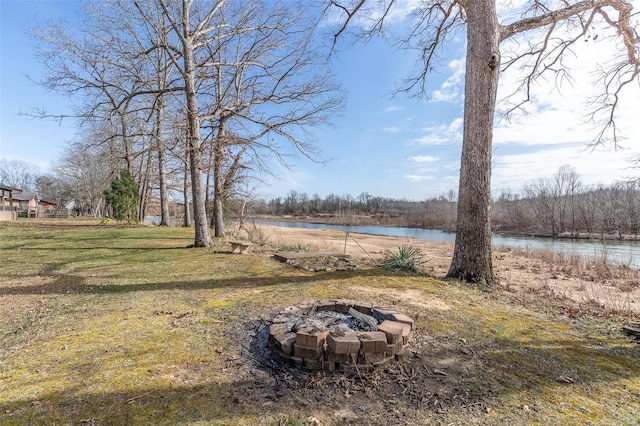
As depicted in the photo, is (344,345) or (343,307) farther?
(343,307)

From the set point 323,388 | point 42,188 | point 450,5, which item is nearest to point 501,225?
point 450,5

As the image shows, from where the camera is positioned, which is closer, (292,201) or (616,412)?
(616,412)

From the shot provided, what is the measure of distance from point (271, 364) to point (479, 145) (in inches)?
172

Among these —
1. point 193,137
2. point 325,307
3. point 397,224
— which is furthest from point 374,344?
point 397,224

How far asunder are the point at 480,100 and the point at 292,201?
64944mm

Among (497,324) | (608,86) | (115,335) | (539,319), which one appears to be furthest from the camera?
(608,86)

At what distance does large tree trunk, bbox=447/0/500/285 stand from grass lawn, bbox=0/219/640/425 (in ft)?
2.49

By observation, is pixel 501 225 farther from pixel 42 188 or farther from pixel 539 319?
pixel 42 188

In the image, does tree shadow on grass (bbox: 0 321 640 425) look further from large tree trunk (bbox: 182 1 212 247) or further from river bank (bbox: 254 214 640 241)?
river bank (bbox: 254 214 640 241)

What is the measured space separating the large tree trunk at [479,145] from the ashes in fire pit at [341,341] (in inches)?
107

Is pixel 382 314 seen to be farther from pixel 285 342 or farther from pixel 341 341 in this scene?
pixel 285 342

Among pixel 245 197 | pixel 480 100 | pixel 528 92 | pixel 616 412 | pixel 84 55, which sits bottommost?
pixel 616 412

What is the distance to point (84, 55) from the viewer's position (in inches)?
341

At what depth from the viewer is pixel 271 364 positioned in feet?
7.10
